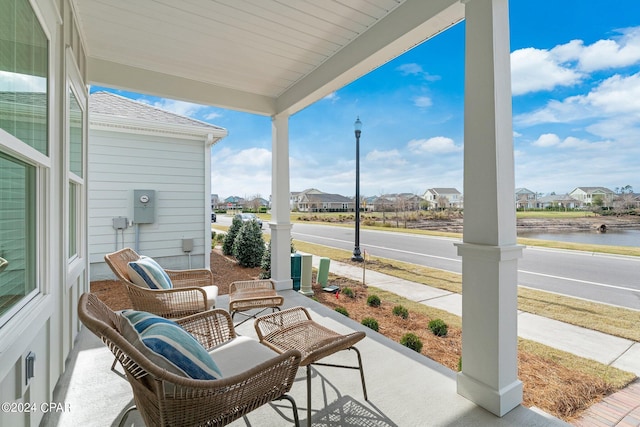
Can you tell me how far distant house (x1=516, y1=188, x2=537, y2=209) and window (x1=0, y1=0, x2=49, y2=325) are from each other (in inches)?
135

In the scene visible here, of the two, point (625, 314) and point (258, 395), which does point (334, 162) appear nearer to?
point (625, 314)

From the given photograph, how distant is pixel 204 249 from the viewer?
6.43 m

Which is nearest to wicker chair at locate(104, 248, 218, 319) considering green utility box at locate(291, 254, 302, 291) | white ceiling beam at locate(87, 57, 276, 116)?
white ceiling beam at locate(87, 57, 276, 116)

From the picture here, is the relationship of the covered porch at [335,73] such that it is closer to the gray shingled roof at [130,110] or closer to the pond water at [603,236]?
the pond water at [603,236]

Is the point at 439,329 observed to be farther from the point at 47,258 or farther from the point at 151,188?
the point at 151,188

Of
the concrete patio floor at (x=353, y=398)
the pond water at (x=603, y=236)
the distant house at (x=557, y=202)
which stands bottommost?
the concrete patio floor at (x=353, y=398)

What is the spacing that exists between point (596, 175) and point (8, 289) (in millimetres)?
4119

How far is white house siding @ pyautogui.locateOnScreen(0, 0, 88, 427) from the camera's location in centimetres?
134

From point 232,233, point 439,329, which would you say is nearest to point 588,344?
point 439,329

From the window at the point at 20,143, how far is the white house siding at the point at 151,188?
175 inches

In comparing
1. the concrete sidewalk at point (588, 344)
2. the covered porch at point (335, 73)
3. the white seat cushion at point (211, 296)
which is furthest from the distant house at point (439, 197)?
the white seat cushion at point (211, 296)

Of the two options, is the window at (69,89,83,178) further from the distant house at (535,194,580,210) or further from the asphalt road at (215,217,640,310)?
the distant house at (535,194,580,210)

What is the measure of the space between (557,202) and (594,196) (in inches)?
14.2

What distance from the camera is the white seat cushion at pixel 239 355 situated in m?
1.72
